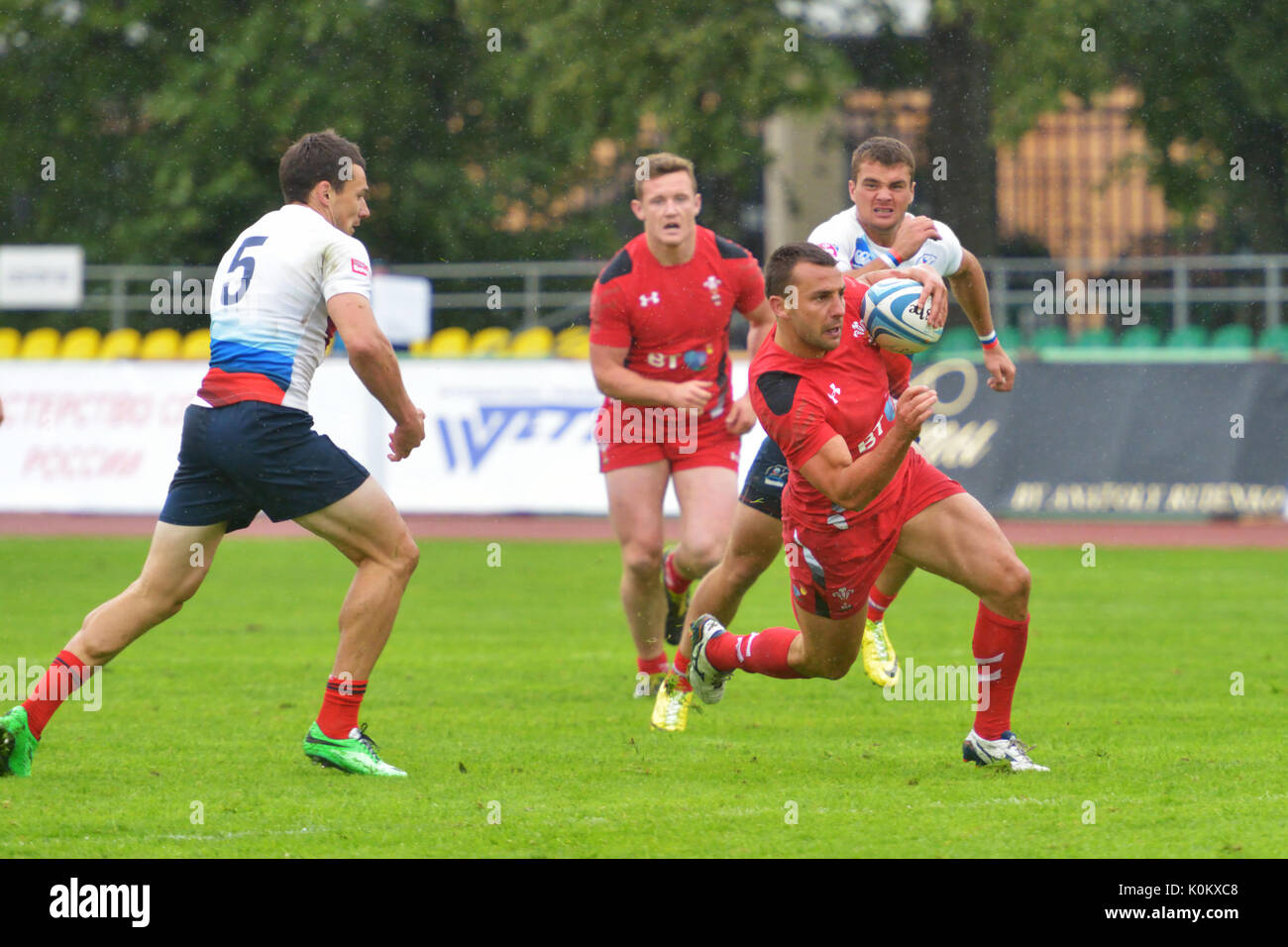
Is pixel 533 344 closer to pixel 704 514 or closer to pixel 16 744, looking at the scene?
pixel 704 514

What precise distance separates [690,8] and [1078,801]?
19.6 meters

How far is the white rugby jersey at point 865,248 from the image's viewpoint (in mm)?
7172

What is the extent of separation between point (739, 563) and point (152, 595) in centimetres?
238

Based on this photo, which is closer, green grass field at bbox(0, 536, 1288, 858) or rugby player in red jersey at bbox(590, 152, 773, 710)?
green grass field at bbox(0, 536, 1288, 858)

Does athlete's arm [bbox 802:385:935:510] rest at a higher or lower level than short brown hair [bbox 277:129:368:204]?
lower

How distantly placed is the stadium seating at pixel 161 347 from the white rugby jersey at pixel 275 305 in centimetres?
1505

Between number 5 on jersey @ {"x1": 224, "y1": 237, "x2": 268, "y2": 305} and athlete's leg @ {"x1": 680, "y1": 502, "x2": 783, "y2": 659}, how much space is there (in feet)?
7.37

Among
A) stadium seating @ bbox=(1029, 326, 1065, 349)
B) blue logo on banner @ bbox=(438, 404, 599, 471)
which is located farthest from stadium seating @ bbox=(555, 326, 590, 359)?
stadium seating @ bbox=(1029, 326, 1065, 349)

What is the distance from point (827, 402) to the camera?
21.2 feet

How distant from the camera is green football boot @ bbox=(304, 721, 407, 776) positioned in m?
6.69

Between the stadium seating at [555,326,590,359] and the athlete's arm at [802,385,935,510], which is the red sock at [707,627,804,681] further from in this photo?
the stadium seating at [555,326,590,359]

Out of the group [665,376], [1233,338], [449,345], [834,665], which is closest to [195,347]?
[449,345]
